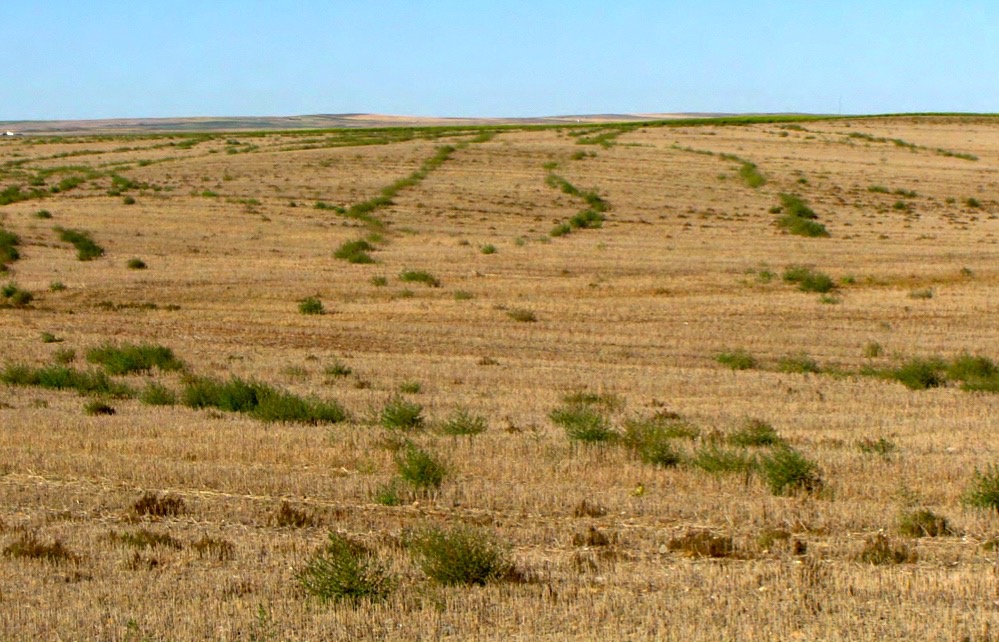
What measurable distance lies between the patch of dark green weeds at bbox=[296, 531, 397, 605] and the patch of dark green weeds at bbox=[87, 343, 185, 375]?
36.4 feet

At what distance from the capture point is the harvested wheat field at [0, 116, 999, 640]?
294 inches

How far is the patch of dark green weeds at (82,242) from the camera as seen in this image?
33831 millimetres

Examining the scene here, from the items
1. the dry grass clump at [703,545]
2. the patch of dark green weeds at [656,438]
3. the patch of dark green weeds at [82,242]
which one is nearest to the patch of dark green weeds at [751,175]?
the patch of dark green weeds at [82,242]

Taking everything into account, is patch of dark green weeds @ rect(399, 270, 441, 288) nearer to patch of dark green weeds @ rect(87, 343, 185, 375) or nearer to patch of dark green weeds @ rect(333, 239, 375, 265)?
patch of dark green weeds @ rect(333, 239, 375, 265)

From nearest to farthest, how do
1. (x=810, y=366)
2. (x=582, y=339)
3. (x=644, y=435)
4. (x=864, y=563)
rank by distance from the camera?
1. (x=864, y=563)
2. (x=644, y=435)
3. (x=810, y=366)
4. (x=582, y=339)

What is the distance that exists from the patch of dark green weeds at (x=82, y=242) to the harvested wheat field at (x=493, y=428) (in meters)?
0.17

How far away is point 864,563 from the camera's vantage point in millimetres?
8406

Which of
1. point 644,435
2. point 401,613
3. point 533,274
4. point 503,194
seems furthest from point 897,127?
point 401,613

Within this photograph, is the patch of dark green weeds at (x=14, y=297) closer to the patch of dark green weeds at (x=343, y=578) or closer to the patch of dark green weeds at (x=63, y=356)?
the patch of dark green weeds at (x=63, y=356)

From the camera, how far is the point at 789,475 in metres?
10.8

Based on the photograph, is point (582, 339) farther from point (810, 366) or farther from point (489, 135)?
point (489, 135)

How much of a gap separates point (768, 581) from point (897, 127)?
8654 centimetres

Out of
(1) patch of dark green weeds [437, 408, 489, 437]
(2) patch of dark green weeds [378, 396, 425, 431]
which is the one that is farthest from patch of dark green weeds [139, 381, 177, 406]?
(1) patch of dark green weeds [437, 408, 489, 437]

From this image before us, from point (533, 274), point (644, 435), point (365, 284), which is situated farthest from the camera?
point (533, 274)
